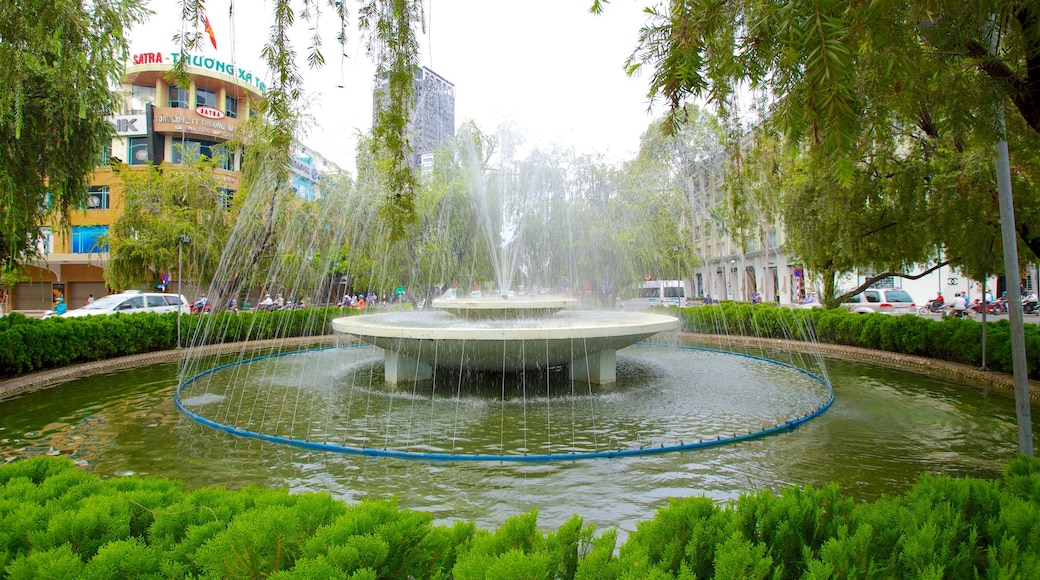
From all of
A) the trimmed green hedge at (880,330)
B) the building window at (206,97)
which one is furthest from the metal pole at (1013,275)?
the building window at (206,97)

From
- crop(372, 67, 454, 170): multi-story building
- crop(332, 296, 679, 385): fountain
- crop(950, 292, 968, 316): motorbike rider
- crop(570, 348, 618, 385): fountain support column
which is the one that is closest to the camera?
crop(372, 67, 454, 170): multi-story building

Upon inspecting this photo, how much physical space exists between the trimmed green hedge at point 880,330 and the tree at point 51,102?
13422 millimetres

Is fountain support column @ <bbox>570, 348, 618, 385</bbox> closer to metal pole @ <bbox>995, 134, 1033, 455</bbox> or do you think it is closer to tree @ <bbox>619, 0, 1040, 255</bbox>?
tree @ <bbox>619, 0, 1040, 255</bbox>

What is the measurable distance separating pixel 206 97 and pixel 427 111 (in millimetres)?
31284

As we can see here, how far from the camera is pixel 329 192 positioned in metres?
23.1

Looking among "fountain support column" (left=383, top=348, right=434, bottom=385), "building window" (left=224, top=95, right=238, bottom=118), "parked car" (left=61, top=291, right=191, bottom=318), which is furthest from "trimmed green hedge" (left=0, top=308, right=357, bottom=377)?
"building window" (left=224, top=95, right=238, bottom=118)

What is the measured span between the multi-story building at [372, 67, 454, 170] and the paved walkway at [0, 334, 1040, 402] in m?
7.90

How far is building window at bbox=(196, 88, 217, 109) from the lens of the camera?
37.9m

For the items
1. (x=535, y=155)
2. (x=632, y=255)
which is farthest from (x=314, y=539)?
(x=632, y=255)

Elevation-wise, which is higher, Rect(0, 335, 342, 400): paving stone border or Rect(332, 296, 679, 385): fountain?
Rect(332, 296, 679, 385): fountain

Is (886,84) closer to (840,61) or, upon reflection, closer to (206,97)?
(840,61)

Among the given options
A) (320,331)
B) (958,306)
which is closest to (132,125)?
(320,331)

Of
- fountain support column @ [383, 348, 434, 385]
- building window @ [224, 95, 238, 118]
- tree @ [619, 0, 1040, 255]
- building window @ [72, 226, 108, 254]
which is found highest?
building window @ [224, 95, 238, 118]

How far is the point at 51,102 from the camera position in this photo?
884 centimetres
